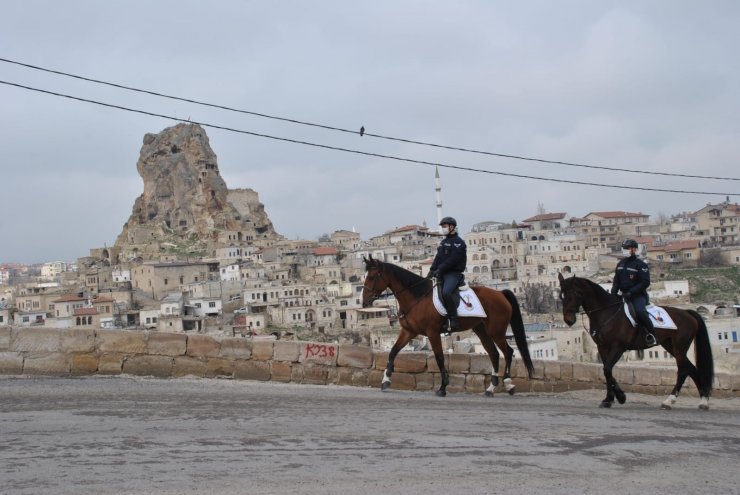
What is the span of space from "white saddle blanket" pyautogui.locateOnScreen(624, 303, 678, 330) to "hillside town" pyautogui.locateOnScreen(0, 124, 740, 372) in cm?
3041

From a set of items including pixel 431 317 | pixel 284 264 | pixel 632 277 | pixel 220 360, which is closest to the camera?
pixel 431 317

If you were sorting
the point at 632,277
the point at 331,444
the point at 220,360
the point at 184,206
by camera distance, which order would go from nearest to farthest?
the point at 331,444
the point at 632,277
the point at 220,360
the point at 184,206

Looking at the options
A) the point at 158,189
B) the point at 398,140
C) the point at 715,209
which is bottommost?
the point at 398,140

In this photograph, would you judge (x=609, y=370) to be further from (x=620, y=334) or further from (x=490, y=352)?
(x=490, y=352)

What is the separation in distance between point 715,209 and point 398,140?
10977 cm

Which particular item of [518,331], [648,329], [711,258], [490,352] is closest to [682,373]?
[648,329]

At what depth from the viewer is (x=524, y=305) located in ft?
265

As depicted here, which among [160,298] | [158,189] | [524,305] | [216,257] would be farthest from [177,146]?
[524,305]

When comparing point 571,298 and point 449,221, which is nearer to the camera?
point 571,298

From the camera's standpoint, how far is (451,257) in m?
10.5

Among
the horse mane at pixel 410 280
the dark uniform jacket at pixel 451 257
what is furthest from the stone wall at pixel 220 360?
the dark uniform jacket at pixel 451 257

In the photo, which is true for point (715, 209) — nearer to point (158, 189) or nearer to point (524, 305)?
point (524, 305)

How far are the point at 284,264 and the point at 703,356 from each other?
98564 mm

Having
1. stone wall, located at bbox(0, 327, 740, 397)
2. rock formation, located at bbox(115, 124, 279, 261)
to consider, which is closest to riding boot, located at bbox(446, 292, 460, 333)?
stone wall, located at bbox(0, 327, 740, 397)
